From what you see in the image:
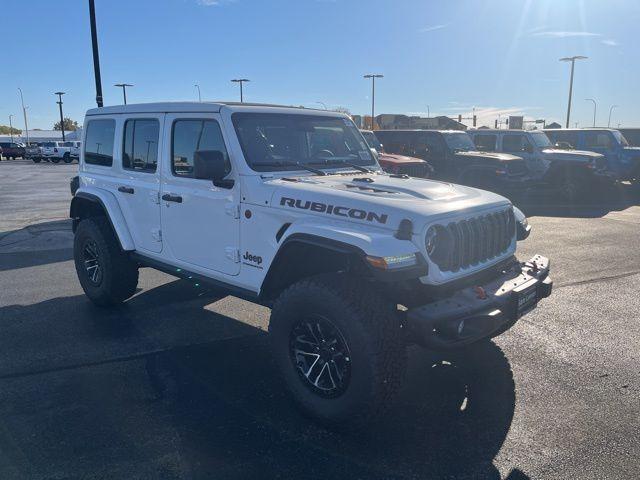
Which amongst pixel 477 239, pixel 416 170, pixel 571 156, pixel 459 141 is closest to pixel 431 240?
pixel 477 239

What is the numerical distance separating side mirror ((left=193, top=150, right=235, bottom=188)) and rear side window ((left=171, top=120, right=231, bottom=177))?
25cm

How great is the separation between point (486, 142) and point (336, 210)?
43.5 feet

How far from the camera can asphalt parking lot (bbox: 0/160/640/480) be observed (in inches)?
120

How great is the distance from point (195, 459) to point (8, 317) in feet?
11.3

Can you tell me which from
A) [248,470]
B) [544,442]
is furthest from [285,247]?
[544,442]

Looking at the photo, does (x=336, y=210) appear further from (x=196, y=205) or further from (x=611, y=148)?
(x=611, y=148)

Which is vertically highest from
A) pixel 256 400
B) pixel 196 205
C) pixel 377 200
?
pixel 377 200

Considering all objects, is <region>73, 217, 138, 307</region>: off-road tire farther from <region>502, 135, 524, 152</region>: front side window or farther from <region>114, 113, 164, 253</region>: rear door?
<region>502, 135, 524, 152</region>: front side window

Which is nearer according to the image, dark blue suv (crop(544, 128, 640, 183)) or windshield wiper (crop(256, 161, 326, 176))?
windshield wiper (crop(256, 161, 326, 176))

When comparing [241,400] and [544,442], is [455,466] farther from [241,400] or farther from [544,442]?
[241,400]

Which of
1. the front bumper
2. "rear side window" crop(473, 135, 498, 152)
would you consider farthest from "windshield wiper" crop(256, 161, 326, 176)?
"rear side window" crop(473, 135, 498, 152)

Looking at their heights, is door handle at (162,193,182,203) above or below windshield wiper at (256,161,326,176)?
below

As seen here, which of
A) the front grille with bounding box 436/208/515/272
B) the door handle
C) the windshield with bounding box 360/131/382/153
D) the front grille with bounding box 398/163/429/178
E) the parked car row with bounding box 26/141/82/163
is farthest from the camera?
the parked car row with bounding box 26/141/82/163

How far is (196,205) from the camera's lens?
4398 mm
